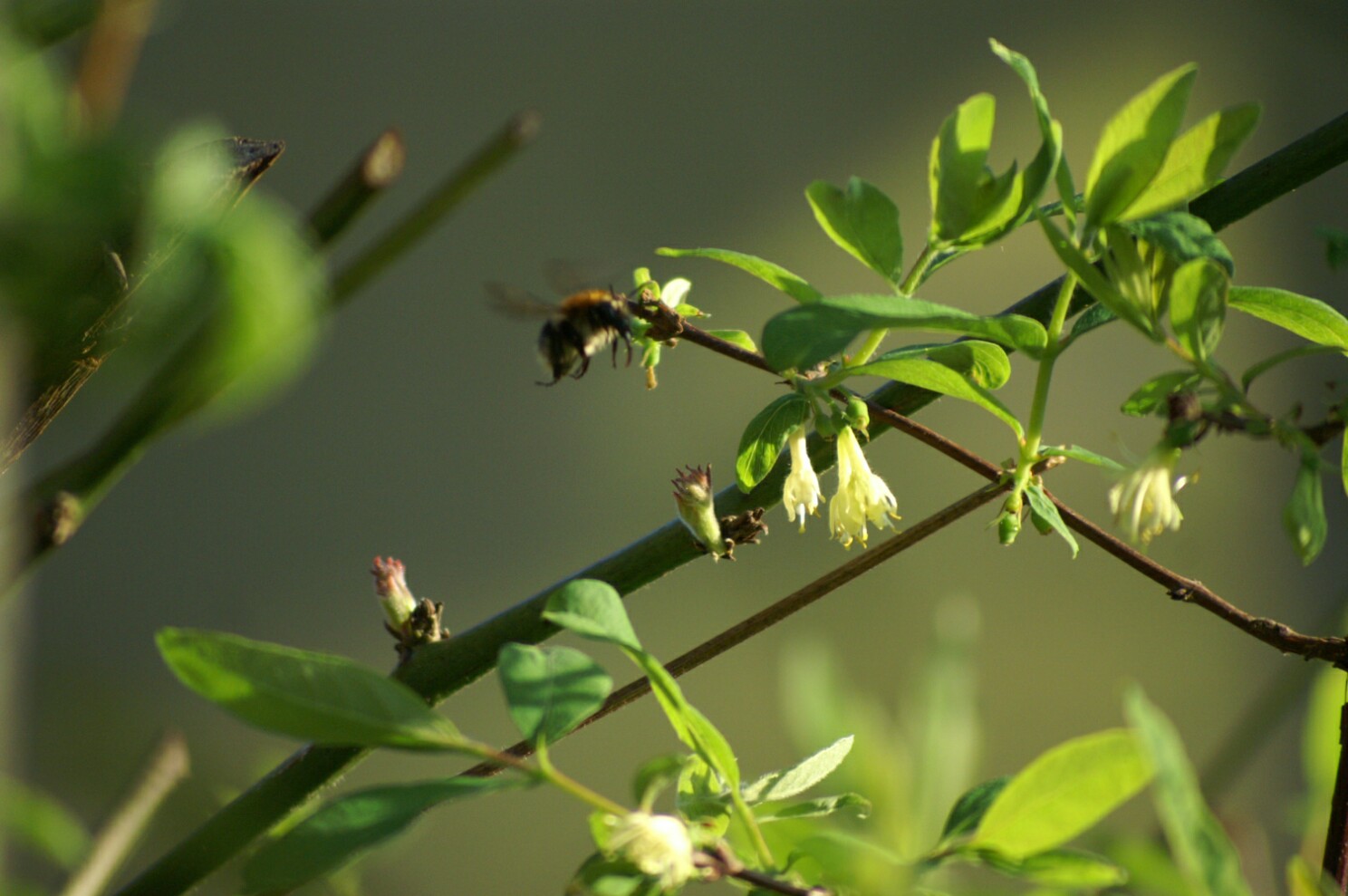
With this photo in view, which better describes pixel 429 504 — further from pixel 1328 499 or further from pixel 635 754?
pixel 1328 499

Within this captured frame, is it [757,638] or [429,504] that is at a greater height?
[429,504]

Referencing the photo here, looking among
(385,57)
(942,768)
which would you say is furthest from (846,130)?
(942,768)

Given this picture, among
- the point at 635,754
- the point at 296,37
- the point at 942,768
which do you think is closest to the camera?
the point at 942,768

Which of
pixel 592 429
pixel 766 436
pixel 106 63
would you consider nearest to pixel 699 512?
pixel 766 436

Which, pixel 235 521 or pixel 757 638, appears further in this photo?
pixel 757 638

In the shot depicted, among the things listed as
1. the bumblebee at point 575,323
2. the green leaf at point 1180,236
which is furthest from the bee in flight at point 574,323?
the green leaf at point 1180,236
